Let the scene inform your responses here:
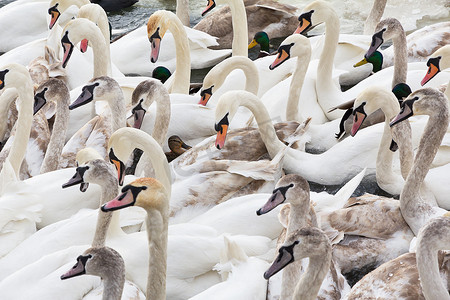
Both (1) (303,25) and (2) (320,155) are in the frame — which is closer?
(2) (320,155)

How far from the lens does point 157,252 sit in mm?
5297

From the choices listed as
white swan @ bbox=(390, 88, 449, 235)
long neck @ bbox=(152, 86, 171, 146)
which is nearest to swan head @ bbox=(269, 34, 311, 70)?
long neck @ bbox=(152, 86, 171, 146)

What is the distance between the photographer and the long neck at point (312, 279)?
5035mm

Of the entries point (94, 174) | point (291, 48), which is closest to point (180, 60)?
point (291, 48)

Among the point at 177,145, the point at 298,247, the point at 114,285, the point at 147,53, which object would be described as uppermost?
the point at 298,247

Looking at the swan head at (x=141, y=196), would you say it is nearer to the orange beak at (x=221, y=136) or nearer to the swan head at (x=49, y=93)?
the orange beak at (x=221, y=136)

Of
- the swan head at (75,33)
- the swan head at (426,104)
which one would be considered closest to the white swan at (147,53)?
the swan head at (75,33)

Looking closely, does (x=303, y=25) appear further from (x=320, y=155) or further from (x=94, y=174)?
(x=94, y=174)

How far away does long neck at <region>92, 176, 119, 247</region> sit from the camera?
19.0ft

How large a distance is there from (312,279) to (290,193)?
0.71 metres

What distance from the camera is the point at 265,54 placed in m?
9.56

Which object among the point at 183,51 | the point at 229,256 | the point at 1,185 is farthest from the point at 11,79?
the point at 229,256

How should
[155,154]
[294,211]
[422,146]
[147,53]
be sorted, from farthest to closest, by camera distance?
[147,53] → [155,154] → [422,146] → [294,211]

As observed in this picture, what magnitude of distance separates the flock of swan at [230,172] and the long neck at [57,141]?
0.05 feet
